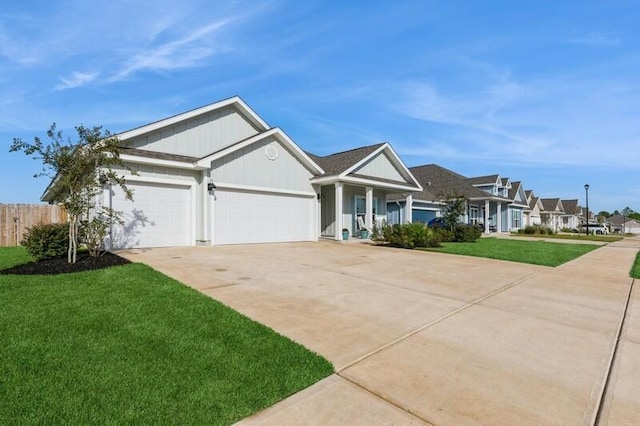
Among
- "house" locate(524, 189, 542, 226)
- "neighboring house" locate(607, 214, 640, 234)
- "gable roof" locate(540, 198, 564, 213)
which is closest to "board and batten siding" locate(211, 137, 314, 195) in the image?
"house" locate(524, 189, 542, 226)

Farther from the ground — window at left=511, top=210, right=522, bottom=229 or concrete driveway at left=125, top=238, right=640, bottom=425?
window at left=511, top=210, right=522, bottom=229

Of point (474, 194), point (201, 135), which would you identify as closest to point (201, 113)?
point (201, 135)

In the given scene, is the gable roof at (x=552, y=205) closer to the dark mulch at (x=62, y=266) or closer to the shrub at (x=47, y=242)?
the dark mulch at (x=62, y=266)

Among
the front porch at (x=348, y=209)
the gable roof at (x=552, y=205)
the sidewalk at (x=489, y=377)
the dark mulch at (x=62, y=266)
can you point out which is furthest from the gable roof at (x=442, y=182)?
the gable roof at (x=552, y=205)

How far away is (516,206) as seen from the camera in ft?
128

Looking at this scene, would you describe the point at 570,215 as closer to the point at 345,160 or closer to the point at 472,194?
the point at 472,194

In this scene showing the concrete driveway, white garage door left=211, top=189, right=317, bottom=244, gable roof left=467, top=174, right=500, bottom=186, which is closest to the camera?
the concrete driveway

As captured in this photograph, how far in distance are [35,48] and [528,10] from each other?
46.2 feet

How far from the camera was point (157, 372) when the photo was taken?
3021mm

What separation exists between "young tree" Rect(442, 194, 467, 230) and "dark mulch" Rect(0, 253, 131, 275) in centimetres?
1658

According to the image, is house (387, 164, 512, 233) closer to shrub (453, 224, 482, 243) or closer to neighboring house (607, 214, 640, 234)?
shrub (453, 224, 482, 243)

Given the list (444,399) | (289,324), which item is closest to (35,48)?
(289,324)

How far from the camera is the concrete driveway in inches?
104

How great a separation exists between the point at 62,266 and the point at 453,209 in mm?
17937
